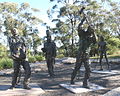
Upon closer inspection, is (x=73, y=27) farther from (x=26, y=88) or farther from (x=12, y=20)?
(x=26, y=88)

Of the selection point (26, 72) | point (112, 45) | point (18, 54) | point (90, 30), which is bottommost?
point (26, 72)

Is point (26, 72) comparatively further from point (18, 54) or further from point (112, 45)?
point (112, 45)

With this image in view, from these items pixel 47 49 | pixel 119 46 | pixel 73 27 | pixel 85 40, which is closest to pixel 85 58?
pixel 85 40

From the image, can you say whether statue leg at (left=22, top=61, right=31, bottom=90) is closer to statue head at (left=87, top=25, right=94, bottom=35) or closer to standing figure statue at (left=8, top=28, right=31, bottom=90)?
standing figure statue at (left=8, top=28, right=31, bottom=90)

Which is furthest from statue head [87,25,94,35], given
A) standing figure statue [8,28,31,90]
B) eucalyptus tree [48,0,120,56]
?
eucalyptus tree [48,0,120,56]

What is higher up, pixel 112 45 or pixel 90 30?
pixel 90 30

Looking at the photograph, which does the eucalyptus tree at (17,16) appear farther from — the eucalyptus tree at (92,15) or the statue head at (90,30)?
the statue head at (90,30)

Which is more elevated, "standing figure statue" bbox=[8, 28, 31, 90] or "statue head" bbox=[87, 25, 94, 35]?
"statue head" bbox=[87, 25, 94, 35]

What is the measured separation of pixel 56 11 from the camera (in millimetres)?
29062

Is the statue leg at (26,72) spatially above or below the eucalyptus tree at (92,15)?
below

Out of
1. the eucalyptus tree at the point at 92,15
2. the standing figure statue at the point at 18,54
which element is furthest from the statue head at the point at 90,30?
the eucalyptus tree at the point at 92,15

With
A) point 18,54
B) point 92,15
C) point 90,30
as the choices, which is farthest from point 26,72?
point 92,15

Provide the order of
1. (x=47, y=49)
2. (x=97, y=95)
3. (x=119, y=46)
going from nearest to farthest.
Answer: (x=97, y=95) → (x=47, y=49) → (x=119, y=46)

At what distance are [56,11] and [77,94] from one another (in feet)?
76.4
